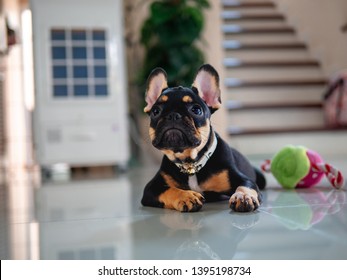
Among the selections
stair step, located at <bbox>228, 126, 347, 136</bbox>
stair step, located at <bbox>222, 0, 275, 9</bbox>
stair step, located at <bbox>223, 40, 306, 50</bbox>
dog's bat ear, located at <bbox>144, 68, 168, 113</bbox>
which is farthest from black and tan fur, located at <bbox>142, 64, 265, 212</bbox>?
stair step, located at <bbox>222, 0, 275, 9</bbox>

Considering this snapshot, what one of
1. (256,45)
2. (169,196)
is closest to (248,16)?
(256,45)

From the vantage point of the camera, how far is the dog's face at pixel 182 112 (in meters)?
1.12

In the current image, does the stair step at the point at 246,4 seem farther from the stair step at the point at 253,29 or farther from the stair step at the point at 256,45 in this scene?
the stair step at the point at 256,45

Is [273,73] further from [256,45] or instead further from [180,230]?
[180,230]

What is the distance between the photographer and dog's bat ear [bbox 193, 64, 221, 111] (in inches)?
47.4

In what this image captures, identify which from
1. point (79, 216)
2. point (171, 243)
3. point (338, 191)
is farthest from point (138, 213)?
point (338, 191)

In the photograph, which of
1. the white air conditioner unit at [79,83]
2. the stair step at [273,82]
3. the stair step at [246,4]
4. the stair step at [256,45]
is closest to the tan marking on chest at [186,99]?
the white air conditioner unit at [79,83]

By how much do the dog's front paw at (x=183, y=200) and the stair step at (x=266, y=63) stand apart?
3313mm

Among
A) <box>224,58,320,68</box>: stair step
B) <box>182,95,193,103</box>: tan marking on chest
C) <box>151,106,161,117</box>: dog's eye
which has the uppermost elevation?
<box>224,58,320,68</box>: stair step

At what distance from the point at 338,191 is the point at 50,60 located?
2467mm

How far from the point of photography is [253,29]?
4910 millimetres

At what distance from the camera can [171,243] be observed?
3.03 ft

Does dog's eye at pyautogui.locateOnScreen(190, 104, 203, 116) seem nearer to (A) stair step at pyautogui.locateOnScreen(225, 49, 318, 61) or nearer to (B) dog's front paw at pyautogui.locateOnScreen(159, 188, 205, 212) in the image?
(B) dog's front paw at pyautogui.locateOnScreen(159, 188, 205, 212)

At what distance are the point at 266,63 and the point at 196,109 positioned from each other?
11.7 ft
